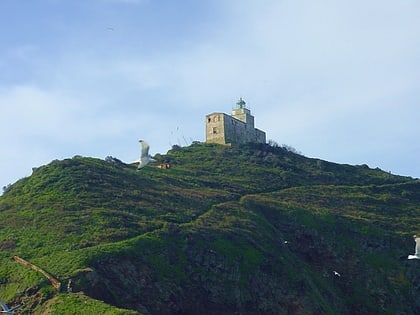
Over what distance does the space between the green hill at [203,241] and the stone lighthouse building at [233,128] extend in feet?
44.1

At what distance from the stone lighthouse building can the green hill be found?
13447mm

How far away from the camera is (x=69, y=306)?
59.7 meters

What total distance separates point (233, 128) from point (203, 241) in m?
58.6

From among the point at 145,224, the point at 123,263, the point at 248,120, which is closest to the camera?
the point at 123,263

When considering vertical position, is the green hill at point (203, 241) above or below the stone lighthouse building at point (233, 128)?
below

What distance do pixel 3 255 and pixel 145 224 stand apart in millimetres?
14114

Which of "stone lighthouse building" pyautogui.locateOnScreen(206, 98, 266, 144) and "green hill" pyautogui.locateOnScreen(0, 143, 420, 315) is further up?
"stone lighthouse building" pyautogui.locateOnScreen(206, 98, 266, 144)

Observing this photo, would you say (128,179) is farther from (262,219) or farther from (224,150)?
(224,150)

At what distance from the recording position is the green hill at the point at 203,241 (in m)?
67.4

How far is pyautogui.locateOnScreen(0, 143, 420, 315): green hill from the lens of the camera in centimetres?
6744

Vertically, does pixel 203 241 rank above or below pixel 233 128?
below

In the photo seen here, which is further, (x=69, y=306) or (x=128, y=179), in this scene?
(x=128, y=179)

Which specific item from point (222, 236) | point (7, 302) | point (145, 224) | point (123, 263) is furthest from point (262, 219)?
point (7, 302)

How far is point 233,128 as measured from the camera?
449ft
